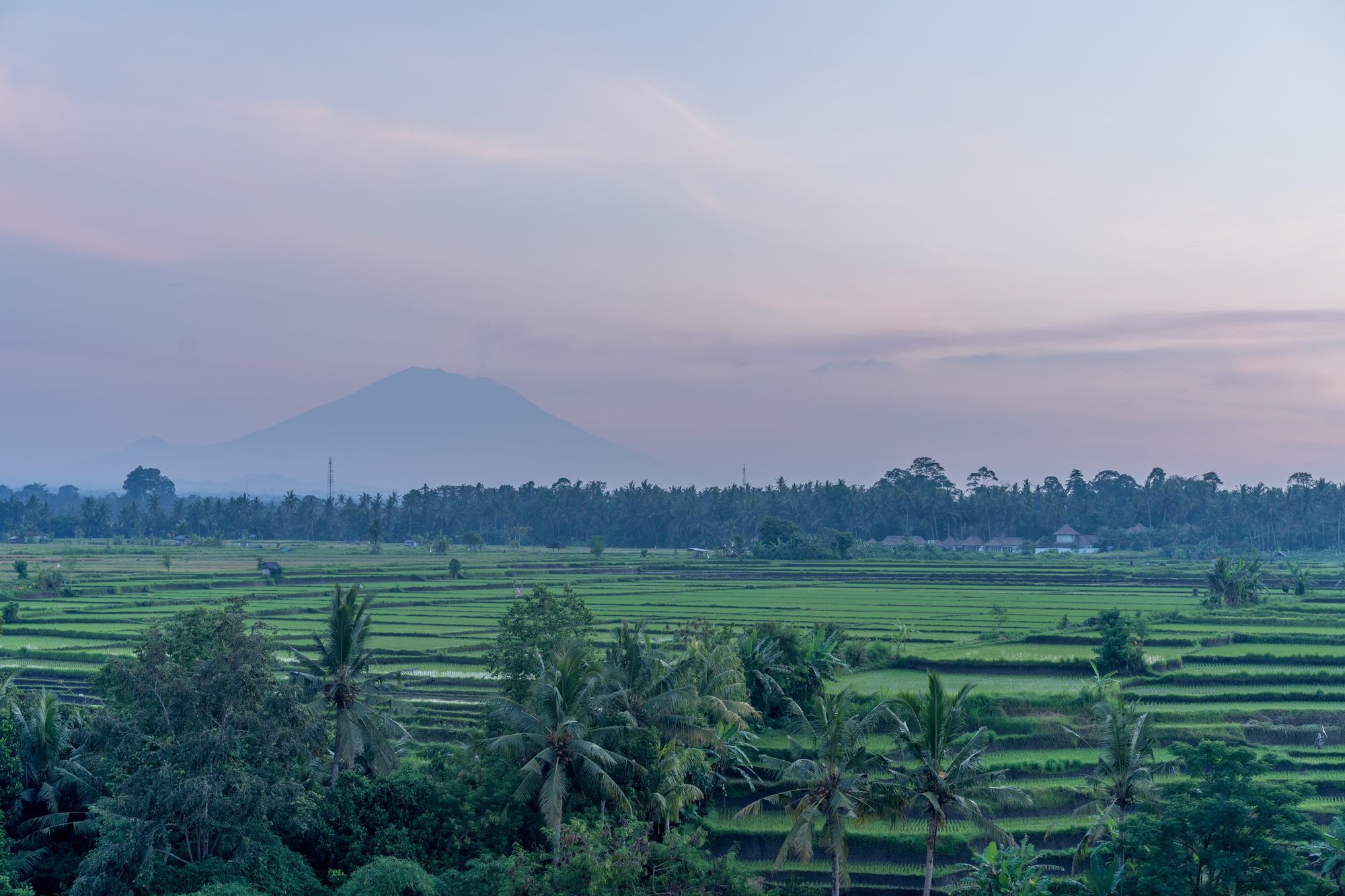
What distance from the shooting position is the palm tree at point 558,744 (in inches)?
735

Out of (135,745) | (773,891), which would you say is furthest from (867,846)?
(135,745)

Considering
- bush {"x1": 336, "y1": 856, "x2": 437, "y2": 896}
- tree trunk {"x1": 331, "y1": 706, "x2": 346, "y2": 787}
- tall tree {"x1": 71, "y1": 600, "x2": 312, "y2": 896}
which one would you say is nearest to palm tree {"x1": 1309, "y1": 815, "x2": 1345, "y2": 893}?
bush {"x1": 336, "y1": 856, "x2": 437, "y2": 896}

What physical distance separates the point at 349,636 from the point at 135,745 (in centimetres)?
415

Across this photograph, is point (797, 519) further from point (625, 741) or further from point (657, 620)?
point (625, 741)

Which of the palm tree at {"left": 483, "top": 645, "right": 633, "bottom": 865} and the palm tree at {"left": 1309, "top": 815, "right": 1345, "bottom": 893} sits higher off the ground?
the palm tree at {"left": 483, "top": 645, "right": 633, "bottom": 865}

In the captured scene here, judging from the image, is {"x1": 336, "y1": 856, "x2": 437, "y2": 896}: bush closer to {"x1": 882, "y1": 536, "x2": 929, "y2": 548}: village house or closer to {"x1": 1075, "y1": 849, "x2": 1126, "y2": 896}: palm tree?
{"x1": 1075, "y1": 849, "x2": 1126, "y2": 896}: palm tree

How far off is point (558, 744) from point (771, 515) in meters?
96.4

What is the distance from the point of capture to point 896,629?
4341 centimetres

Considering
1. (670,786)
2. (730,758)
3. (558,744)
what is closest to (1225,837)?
(670,786)

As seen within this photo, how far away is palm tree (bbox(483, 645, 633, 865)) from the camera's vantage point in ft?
61.3

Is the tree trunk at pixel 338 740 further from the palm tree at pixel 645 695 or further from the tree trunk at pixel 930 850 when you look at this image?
the tree trunk at pixel 930 850

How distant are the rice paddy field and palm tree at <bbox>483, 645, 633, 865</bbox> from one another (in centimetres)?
446

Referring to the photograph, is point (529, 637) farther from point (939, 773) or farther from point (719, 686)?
point (939, 773)

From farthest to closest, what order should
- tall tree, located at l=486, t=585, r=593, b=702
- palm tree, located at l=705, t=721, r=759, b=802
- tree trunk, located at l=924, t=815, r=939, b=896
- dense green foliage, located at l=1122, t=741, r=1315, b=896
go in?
palm tree, located at l=705, t=721, r=759, b=802 < tall tree, located at l=486, t=585, r=593, b=702 < tree trunk, located at l=924, t=815, r=939, b=896 < dense green foliage, located at l=1122, t=741, r=1315, b=896
